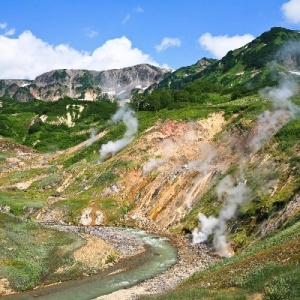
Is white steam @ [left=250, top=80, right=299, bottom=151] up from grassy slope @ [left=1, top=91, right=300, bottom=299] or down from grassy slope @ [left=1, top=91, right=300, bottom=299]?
up

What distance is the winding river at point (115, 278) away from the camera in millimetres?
38250

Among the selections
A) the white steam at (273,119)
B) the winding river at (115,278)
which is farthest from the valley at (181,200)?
the winding river at (115,278)

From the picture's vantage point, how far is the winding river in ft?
125

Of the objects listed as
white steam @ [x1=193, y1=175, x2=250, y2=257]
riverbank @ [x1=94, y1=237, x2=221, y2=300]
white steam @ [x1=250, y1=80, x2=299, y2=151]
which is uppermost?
white steam @ [x1=250, y1=80, x2=299, y2=151]

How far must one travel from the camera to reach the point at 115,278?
1686 inches

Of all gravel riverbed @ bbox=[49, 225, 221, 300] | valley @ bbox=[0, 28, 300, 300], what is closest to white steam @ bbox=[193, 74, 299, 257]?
valley @ bbox=[0, 28, 300, 300]

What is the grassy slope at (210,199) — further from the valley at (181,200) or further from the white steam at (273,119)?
the white steam at (273,119)

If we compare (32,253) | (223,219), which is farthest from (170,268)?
(32,253)

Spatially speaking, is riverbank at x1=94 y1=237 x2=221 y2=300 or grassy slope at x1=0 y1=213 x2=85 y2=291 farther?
grassy slope at x1=0 y1=213 x2=85 y2=291

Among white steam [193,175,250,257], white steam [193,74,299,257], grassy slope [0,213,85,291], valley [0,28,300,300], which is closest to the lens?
valley [0,28,300,300]

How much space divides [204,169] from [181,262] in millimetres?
28503

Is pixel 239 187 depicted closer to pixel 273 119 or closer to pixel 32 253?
pixel 273 119

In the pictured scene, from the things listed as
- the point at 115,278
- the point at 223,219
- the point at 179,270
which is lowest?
the point at 115,278

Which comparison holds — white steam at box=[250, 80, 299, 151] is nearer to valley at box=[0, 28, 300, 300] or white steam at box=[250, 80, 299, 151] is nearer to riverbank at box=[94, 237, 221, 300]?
valley at box=[0, 28, 300, 300]
